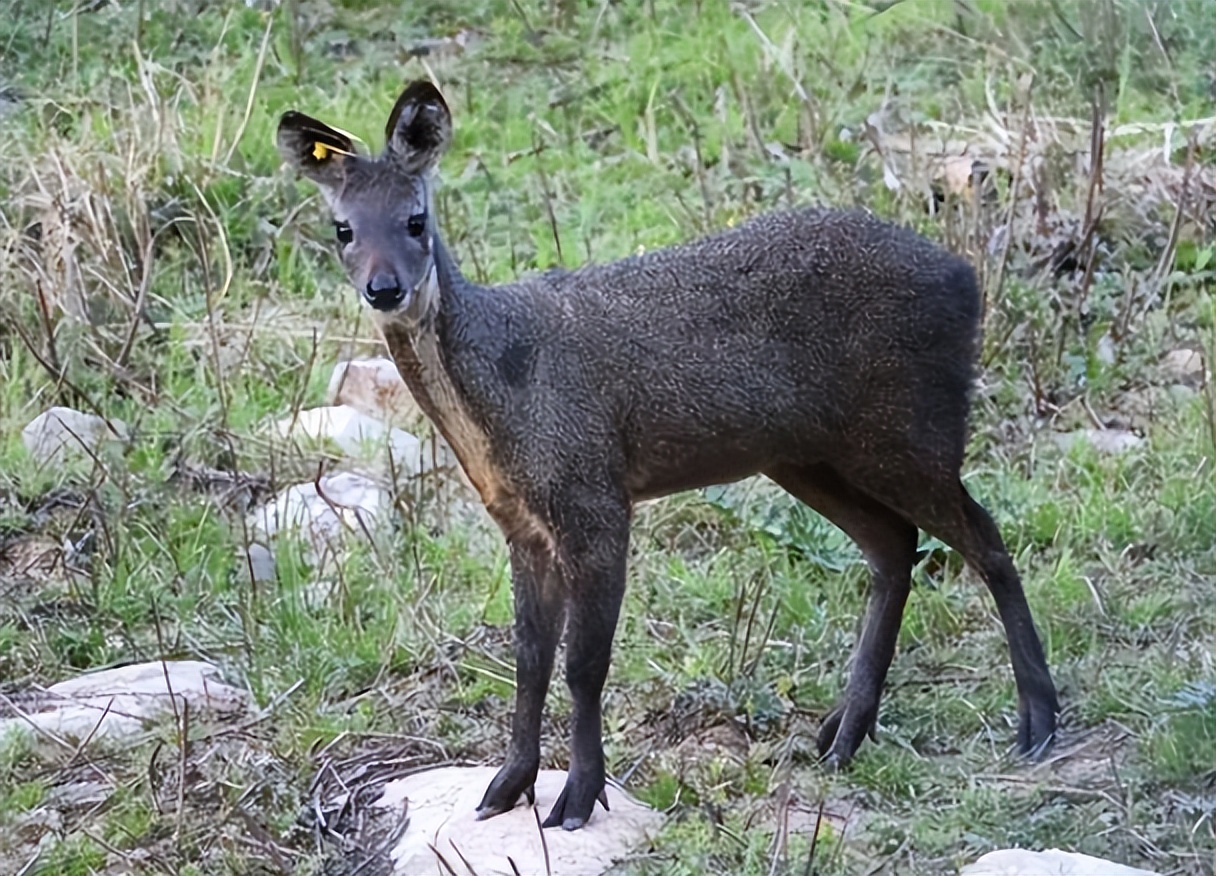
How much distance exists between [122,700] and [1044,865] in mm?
2682

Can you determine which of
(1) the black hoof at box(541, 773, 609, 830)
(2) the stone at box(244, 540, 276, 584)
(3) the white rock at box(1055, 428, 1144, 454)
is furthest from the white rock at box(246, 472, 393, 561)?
(3) the white rock at box(1055, 428, 1144, 454)

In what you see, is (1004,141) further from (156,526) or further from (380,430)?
(156,526)

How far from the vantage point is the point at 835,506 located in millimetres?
5301

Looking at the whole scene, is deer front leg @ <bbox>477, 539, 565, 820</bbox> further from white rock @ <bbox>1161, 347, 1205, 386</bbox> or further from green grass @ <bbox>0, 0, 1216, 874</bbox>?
white rock @ <bbox>1161, 347, 1205, 386</bbox>

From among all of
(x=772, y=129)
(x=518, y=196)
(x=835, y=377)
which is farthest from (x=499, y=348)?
(x=772, y=129)

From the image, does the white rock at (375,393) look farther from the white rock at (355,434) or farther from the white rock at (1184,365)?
the white rock at (1184,365)

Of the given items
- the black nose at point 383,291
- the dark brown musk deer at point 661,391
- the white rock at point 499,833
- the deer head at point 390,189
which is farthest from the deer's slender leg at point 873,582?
the black nose at point 383,291

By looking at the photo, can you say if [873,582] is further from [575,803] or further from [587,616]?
[575,803]

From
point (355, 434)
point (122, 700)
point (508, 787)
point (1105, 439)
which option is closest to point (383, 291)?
point (508, 787)

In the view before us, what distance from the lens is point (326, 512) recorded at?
666cm

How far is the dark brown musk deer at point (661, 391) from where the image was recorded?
4.48 metres

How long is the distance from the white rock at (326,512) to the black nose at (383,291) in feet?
6.68

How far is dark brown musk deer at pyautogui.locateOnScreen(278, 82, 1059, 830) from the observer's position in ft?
14.7

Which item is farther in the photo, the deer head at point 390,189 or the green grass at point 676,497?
the green grass at point 676,497
